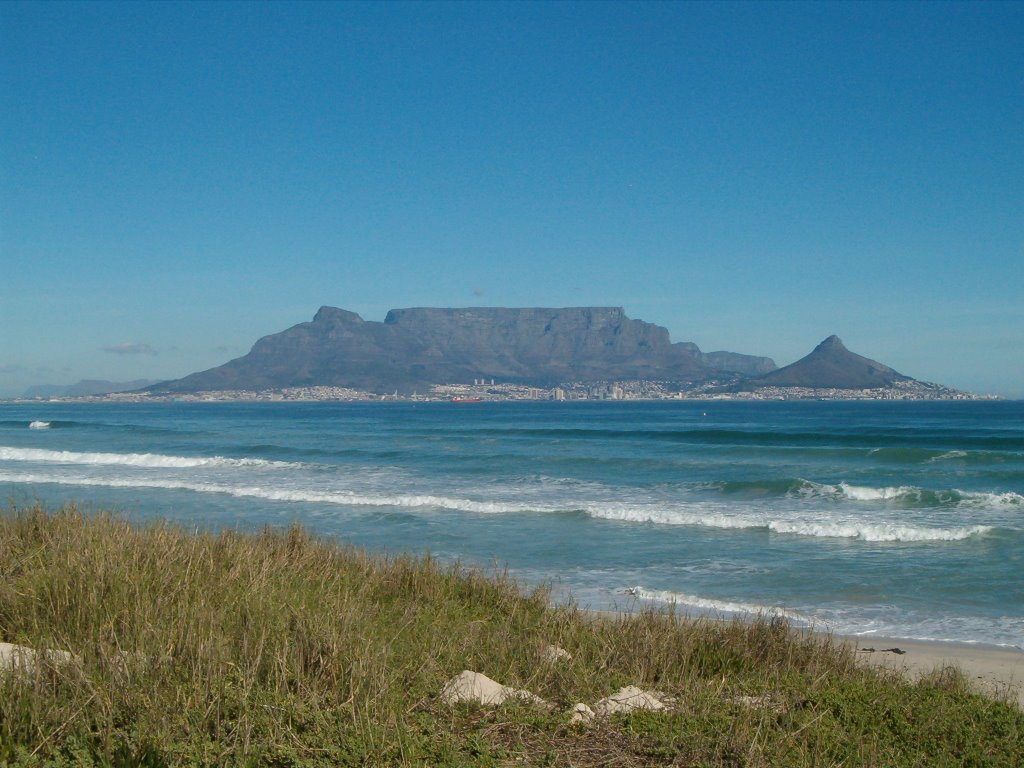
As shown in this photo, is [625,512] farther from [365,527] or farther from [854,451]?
[854,451]

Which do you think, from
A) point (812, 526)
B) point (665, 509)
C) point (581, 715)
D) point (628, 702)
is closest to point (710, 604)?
point (628, 702)

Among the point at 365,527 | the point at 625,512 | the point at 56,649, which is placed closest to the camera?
the point at 56,649

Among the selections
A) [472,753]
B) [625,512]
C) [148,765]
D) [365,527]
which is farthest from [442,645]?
[625,512]

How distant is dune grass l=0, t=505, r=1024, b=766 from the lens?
4016mm

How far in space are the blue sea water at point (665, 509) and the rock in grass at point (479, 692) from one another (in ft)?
12.8

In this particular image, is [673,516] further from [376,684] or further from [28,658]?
[28,658]

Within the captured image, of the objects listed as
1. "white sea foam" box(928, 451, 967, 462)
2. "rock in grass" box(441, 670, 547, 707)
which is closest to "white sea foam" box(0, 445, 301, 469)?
"white sea foam" box(928, 451, 967, 462)

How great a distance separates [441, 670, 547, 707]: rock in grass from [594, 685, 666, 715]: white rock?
36cm

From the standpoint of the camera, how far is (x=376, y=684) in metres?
4.50

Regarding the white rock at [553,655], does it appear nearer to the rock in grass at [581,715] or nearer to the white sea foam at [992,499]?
the rock in grass at [581,715]

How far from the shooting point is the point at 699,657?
6.29 metres

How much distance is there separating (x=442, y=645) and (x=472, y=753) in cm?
167

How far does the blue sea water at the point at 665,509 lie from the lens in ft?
39.8

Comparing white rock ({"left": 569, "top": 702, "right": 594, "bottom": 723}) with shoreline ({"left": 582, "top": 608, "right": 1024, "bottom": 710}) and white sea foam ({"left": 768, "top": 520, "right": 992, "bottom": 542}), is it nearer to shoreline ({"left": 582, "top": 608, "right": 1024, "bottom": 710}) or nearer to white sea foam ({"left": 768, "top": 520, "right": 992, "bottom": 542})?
shoreline ({"left": 582, "top": 608, "right": 1024, "bottom": 710})
